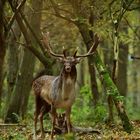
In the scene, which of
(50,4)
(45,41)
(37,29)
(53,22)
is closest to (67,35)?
(53,22)

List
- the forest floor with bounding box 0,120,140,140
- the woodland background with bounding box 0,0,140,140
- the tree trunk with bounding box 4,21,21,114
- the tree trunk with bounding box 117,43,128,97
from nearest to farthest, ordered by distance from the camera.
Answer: the forest floor with bounding box 0,120,140,140, the woodland background with bounding box 0,0,140,140, the tree trunk with bounding box 4,21,21,114, the tree trunk with bounding box 117,43,128,97

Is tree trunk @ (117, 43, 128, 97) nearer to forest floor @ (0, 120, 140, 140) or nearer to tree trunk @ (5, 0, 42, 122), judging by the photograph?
tree trunk @ (5, 0, 42, 122)

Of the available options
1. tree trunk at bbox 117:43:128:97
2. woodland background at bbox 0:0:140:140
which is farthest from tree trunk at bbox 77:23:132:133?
tree trunk at bbox 117:43:128:97

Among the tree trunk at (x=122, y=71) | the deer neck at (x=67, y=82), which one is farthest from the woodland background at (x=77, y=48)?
the tree trunk at (x=122, y=71)

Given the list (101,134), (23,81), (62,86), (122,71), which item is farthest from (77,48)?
(122,71)

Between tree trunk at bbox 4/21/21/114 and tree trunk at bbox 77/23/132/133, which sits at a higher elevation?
tree trunk at bbox 4/21/21/114

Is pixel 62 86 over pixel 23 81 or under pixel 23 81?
under

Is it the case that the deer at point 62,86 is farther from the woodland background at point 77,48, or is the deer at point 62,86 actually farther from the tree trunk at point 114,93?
the tree trunk at point 114,93

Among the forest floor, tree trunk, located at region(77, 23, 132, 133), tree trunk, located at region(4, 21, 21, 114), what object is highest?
tree trunk, located at region(4, 21, 21, 114)

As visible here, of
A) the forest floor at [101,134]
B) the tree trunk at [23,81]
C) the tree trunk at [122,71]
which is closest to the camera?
the forest floor at [101,134]

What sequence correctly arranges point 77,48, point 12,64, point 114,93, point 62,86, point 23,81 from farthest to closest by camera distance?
point 12,64 < point 23,81 < point 114,93 < point 77,48 < point 62,86

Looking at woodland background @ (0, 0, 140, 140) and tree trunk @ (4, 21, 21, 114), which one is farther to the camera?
tree trunk @ (4, 21, 21, 114)

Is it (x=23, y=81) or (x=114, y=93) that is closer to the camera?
(x=114, y=93)

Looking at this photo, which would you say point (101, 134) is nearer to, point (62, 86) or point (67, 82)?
point (62, 86)
